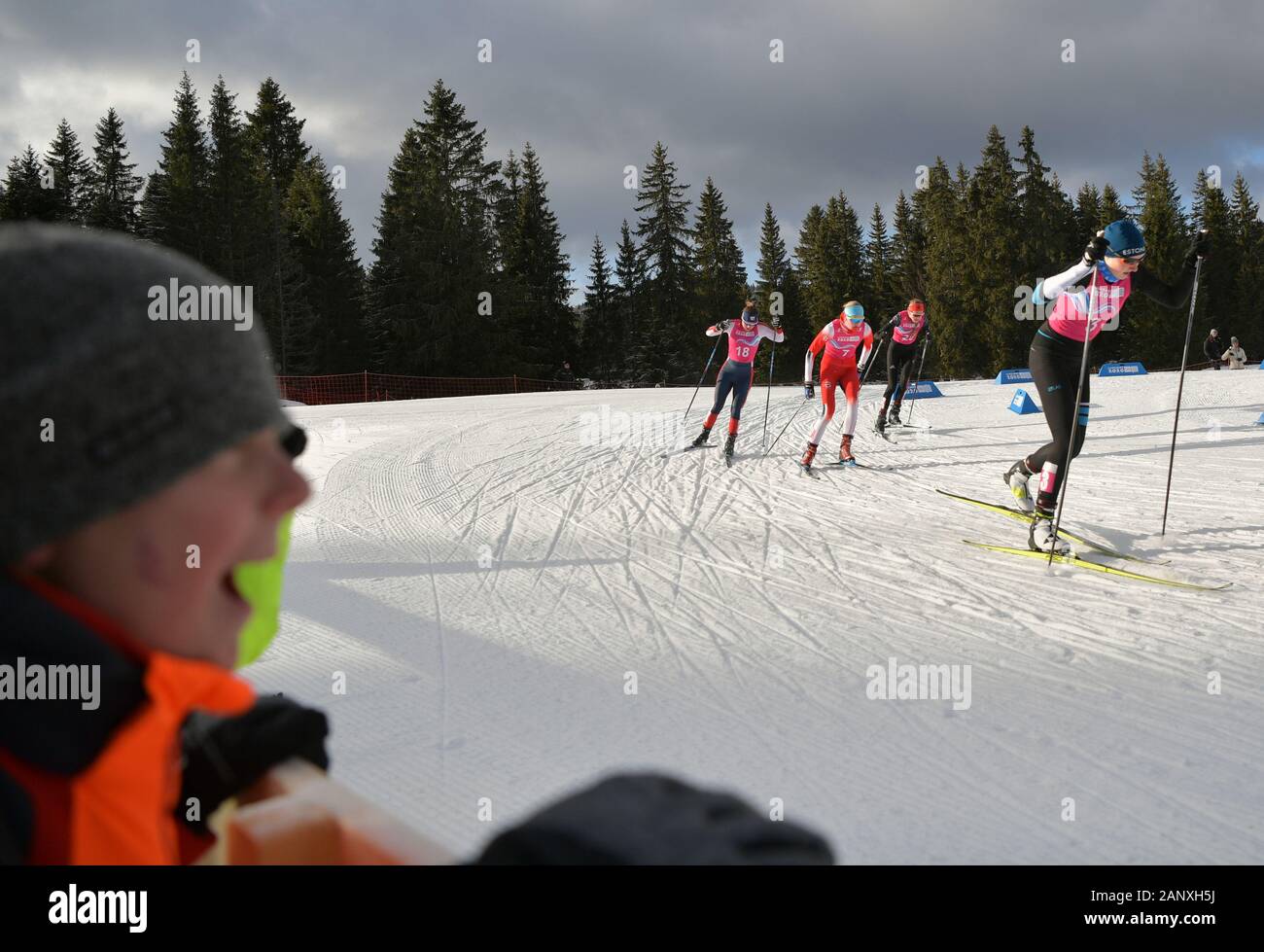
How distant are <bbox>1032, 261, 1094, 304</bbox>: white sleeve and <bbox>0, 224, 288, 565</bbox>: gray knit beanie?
6.55m

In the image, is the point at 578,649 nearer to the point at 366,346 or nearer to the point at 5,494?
the point at 5,494

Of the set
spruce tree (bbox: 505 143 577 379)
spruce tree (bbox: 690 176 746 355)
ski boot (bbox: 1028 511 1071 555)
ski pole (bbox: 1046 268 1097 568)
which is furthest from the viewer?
spruce tree (bbox: 690 176 746 355)

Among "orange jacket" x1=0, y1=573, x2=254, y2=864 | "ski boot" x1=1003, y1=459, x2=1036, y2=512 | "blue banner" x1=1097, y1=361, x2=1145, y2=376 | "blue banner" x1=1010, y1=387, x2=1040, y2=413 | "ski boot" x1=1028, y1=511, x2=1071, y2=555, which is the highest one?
"blue banner" x1=1097, y1=361, x2=1145, y2=376

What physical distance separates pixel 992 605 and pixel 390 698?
12.3 ft

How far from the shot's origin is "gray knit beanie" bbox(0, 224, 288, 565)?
0.63 metres

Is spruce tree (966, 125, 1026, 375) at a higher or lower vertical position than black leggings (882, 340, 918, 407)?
higher

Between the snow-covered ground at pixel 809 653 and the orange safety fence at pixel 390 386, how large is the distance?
27382 millimetres

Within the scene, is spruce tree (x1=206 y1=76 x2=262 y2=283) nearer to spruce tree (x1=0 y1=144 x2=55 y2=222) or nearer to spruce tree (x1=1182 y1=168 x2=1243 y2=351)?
spruce tree (x1=0 y1=144 x2=55 y2=222)

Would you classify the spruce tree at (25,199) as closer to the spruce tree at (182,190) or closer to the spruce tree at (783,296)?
the spruce tree at (182,190)

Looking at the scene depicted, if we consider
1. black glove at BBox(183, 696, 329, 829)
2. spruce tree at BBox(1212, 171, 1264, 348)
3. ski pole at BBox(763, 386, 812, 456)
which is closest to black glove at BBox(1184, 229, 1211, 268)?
ski pole at BBox(763, 386, 812, 456)

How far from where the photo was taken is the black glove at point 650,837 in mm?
762
